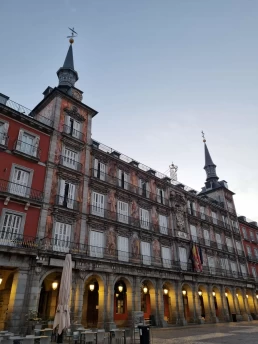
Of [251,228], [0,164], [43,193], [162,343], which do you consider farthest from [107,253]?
[251,228]

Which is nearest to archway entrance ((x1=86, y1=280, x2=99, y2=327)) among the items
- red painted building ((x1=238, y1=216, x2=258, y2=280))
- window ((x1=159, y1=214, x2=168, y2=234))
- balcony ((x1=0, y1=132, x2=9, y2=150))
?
window ((x1=159, y1=214, x2=168, y2=234))

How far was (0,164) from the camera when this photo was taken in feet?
58.2

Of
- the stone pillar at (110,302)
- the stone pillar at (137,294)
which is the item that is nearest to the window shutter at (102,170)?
the stone pillar at (110,302)

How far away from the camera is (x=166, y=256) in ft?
86.4

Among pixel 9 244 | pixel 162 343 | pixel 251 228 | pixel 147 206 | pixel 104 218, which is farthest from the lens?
pixel 251 228

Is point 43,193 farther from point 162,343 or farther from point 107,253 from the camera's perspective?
point 162,343

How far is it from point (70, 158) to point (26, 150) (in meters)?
3.87

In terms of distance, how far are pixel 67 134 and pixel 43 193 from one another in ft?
19.8

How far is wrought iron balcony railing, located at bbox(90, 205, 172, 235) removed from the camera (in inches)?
875

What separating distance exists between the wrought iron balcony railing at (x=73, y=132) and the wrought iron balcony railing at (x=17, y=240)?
385 inches

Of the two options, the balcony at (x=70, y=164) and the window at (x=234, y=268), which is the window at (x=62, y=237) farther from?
the window at (x=234, y=268)

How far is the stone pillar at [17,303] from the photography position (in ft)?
48.1

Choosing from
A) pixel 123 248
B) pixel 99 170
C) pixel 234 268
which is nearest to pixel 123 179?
pixel 99 170

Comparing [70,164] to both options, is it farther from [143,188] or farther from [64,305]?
[64,305]
